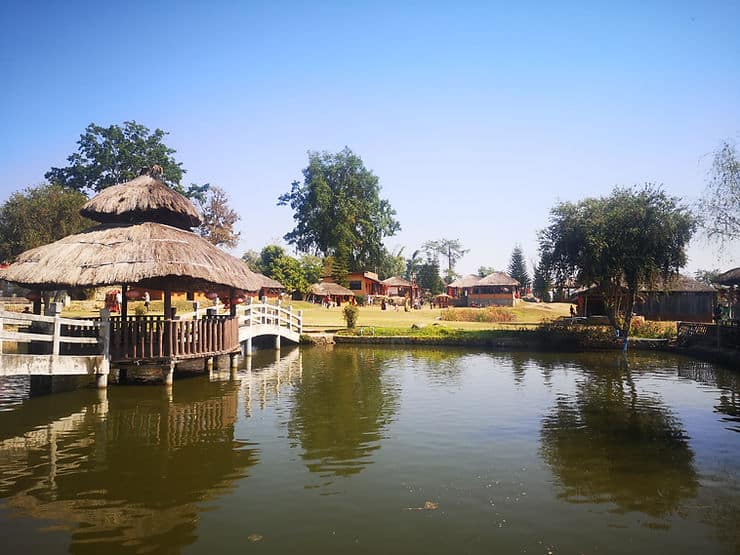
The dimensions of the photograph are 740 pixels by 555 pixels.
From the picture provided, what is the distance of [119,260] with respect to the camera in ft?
49.5

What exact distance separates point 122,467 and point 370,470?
433cm

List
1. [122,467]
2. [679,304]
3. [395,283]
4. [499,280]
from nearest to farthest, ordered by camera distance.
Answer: [122,467] < [679,304] < [499,280] < [395,283]

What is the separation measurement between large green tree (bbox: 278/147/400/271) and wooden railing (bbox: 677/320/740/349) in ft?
141

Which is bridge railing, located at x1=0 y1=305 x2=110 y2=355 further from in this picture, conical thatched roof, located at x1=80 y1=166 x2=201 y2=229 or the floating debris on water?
the floating debris on water

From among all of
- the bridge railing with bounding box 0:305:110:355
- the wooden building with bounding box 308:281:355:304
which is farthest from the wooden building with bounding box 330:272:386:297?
the bridge railing with bounding box 0:305:110:355

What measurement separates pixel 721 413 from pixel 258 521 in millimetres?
13145

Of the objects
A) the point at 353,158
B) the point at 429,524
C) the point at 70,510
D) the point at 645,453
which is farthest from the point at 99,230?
the point at 353,158

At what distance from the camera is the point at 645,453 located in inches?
392

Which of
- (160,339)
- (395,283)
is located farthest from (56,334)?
(395,283)

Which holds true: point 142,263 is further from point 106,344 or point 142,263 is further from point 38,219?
point 38,219

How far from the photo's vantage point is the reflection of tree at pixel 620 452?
7.80m

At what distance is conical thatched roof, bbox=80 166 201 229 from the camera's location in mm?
16938

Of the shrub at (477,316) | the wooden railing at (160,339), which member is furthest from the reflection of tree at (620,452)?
the shrub at (477,316)

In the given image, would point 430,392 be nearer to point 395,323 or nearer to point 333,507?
point 333,507
